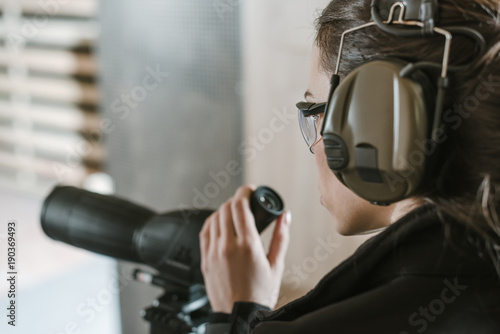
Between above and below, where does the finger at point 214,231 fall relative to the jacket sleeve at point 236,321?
above

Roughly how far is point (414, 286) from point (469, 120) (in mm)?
181

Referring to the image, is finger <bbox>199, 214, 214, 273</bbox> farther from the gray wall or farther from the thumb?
the gray wall

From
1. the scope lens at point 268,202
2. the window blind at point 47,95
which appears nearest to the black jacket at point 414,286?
the scope lens at point 268,202

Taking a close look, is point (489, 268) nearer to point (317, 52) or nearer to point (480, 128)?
point (480, 128)

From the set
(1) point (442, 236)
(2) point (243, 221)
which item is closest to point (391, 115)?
(1) point (442, 236)

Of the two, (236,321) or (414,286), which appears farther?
(236,321)

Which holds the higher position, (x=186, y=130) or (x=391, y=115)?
(x=391, y=115)

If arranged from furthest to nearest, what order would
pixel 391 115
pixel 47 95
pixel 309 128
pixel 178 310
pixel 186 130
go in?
1. pixel 47 95
2. pixel 186 130
3. pixel 178 310
4. pixel 309 128
5. pixel 391 115

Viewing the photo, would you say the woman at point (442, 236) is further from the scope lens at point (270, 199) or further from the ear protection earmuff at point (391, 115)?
the scope lens at point (270, 199)

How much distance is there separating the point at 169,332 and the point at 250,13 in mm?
1109

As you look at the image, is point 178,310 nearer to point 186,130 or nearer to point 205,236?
point 205,236

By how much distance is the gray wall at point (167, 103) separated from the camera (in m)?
1.88

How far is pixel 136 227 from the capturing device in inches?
39.8

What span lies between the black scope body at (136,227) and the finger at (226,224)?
4cm
